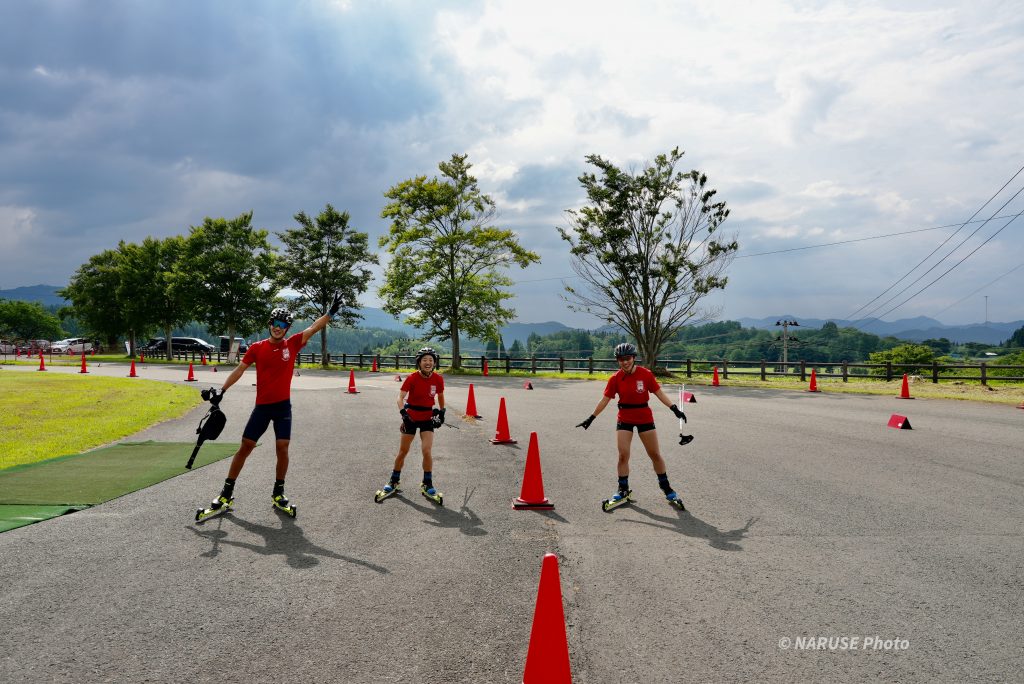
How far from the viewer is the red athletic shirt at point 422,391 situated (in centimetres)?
690

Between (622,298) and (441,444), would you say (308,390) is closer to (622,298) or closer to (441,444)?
(441,444)

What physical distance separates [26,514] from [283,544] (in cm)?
307

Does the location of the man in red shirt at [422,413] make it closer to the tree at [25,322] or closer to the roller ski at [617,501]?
→ the roller ski at [617,501]

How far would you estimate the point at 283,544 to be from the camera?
517 cm

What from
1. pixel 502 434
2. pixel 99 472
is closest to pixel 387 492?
pixel 502 434

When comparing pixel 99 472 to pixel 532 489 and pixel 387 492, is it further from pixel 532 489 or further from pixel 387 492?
pixel 532 489

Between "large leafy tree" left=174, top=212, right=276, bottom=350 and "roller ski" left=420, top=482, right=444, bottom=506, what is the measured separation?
4655 centimetres

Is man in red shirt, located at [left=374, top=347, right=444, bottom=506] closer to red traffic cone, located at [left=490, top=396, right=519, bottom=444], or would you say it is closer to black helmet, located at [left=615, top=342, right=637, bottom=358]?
black helmet, located at [left=615, top=342, right=637, bottom=358]

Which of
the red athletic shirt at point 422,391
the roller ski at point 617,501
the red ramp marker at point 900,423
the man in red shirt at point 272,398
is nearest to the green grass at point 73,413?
the man in red shirt at point 272,398

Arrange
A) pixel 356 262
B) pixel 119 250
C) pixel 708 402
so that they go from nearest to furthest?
pixel 708 402
pixel 356 262
pixel 119 250

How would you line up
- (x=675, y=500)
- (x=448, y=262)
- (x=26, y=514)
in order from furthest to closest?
(x=448, y=262) < (x=675, y=500) < (x=26, y=514)

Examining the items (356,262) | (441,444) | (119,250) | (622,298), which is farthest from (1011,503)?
(119,250)

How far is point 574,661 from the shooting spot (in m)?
3.26

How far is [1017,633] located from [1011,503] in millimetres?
4100
